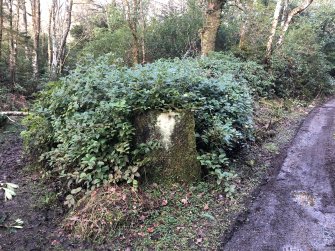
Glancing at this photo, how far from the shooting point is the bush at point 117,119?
433 centimetres

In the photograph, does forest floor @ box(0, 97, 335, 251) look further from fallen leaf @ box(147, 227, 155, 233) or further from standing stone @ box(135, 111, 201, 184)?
standing stone @ box(135, 111, 201, 184)

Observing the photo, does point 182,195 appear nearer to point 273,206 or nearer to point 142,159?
point 142,159

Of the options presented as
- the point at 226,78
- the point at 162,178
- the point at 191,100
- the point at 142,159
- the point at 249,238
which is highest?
the point at 226,78

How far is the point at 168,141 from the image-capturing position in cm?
450

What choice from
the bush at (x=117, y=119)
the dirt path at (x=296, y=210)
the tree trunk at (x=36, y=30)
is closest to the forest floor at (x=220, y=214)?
the dirt path at (x=296, y=210)

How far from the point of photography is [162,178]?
4531 millimetres

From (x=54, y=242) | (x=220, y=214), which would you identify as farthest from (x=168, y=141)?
(x=54, y=242)

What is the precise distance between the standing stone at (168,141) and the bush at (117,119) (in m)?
0.13

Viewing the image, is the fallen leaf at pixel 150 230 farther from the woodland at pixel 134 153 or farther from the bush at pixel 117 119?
the bush at pixel 117 119

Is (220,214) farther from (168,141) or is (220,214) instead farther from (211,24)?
(211,24)

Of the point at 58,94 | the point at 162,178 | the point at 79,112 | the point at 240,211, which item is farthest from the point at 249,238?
the point at 58,94

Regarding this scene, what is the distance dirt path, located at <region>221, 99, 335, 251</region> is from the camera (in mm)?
3465

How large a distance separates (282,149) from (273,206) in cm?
266

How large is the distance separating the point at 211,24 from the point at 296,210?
922cm
